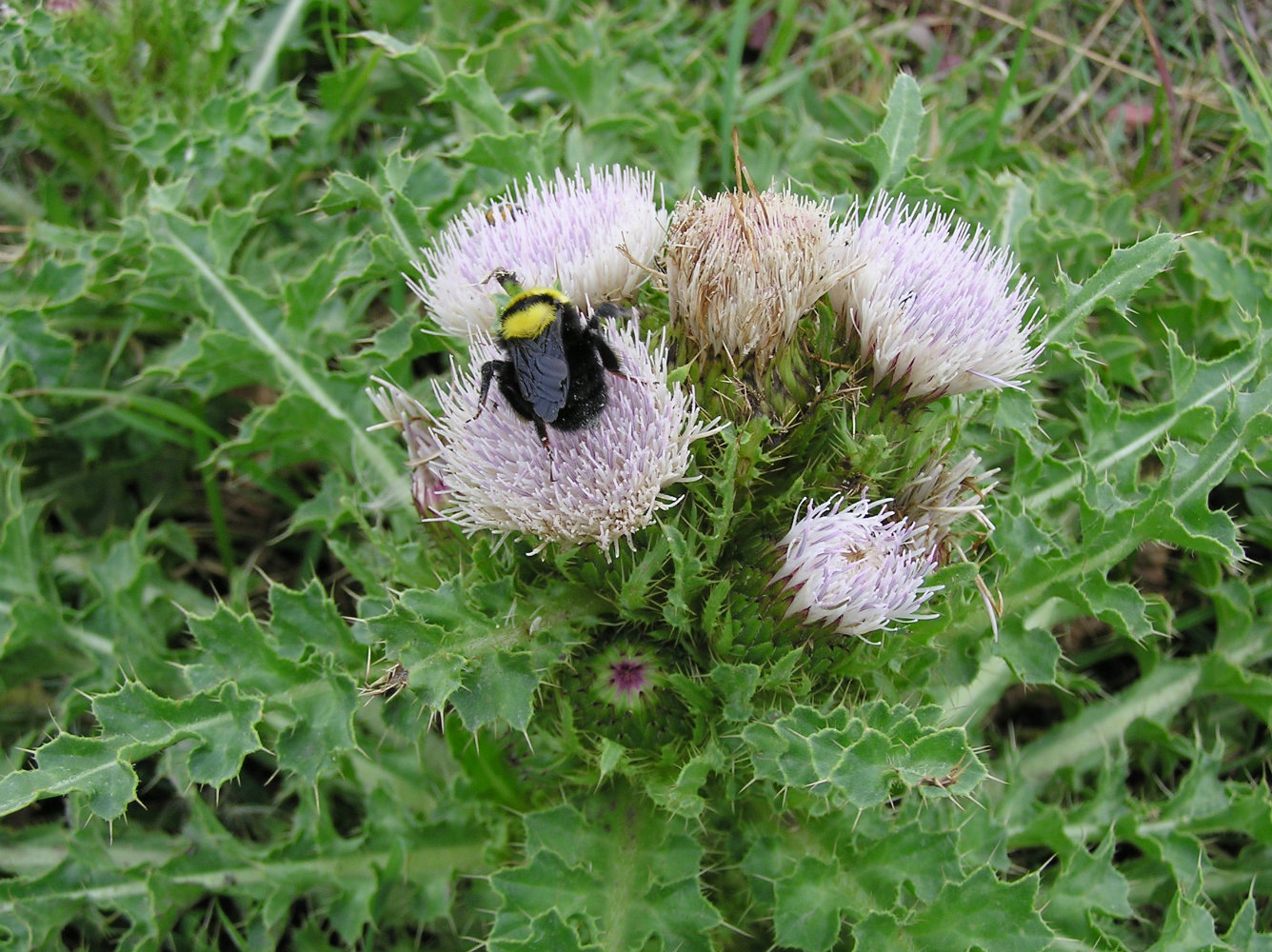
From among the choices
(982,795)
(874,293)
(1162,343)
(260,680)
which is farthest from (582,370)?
(1162,343)

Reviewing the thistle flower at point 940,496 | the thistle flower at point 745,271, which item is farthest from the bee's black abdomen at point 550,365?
the thistle flower at point 940,496

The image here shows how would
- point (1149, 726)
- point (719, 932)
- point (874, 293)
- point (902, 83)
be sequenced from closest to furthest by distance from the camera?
point (874, 293) → point (719, 932) → point (902, 83) → point (1149, 726)

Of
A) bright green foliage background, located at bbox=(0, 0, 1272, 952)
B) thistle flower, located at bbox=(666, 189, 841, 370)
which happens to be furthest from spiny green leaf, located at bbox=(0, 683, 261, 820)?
thistle flower, located at bbox=(666, 189, 841, 370)

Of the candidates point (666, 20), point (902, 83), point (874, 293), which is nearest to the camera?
point (874, 293)

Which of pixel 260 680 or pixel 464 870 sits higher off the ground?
pixel 260 680

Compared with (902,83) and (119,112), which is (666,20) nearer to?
(902,83)

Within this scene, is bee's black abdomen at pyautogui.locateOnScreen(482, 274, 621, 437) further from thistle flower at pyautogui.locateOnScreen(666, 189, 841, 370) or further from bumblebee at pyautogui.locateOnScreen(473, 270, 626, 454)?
thistle flower at pyautogui.locateOnScreen(666, 189, 841, 370)

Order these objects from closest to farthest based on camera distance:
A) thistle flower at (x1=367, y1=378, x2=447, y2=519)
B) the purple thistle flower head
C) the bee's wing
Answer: the bee's wing → the purple thistle flower head → thistle flower at (x1=367, y1=378, x2=447, y2=519)
